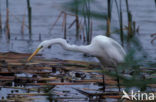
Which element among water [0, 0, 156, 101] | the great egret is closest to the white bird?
the great egret

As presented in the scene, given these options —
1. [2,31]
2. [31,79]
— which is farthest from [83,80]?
[2,31]

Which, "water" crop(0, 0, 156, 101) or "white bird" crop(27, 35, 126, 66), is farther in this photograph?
"water" crop(0, 0, 156, 101)

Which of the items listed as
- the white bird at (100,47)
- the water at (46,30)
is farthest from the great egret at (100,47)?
the water at (46,30)

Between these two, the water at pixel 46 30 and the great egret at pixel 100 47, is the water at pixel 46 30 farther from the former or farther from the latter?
the great egret at pixel 100 47

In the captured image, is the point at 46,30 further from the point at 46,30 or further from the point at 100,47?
the point at 100,47

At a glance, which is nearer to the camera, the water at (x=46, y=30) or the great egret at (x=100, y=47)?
the great egret at (x=100, y=47)

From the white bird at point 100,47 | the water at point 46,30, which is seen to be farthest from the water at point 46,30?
the white bird at point 100,47

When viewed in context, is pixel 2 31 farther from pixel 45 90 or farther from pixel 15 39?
pixel 45 90

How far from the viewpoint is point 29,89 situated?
3.72 meters

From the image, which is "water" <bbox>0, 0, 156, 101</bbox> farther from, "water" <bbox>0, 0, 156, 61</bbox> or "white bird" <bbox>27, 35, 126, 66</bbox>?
"white bird" <bbox>27, 35, 126, 66</bbox>

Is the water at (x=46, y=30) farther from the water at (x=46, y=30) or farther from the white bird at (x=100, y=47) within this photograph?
the white bird at (x=100, y=47)

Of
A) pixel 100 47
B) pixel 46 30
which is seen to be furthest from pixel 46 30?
pixel 100 47

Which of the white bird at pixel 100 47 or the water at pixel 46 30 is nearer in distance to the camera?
the white bird at pixel 100 47

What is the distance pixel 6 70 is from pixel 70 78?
Answer: 0.98m
